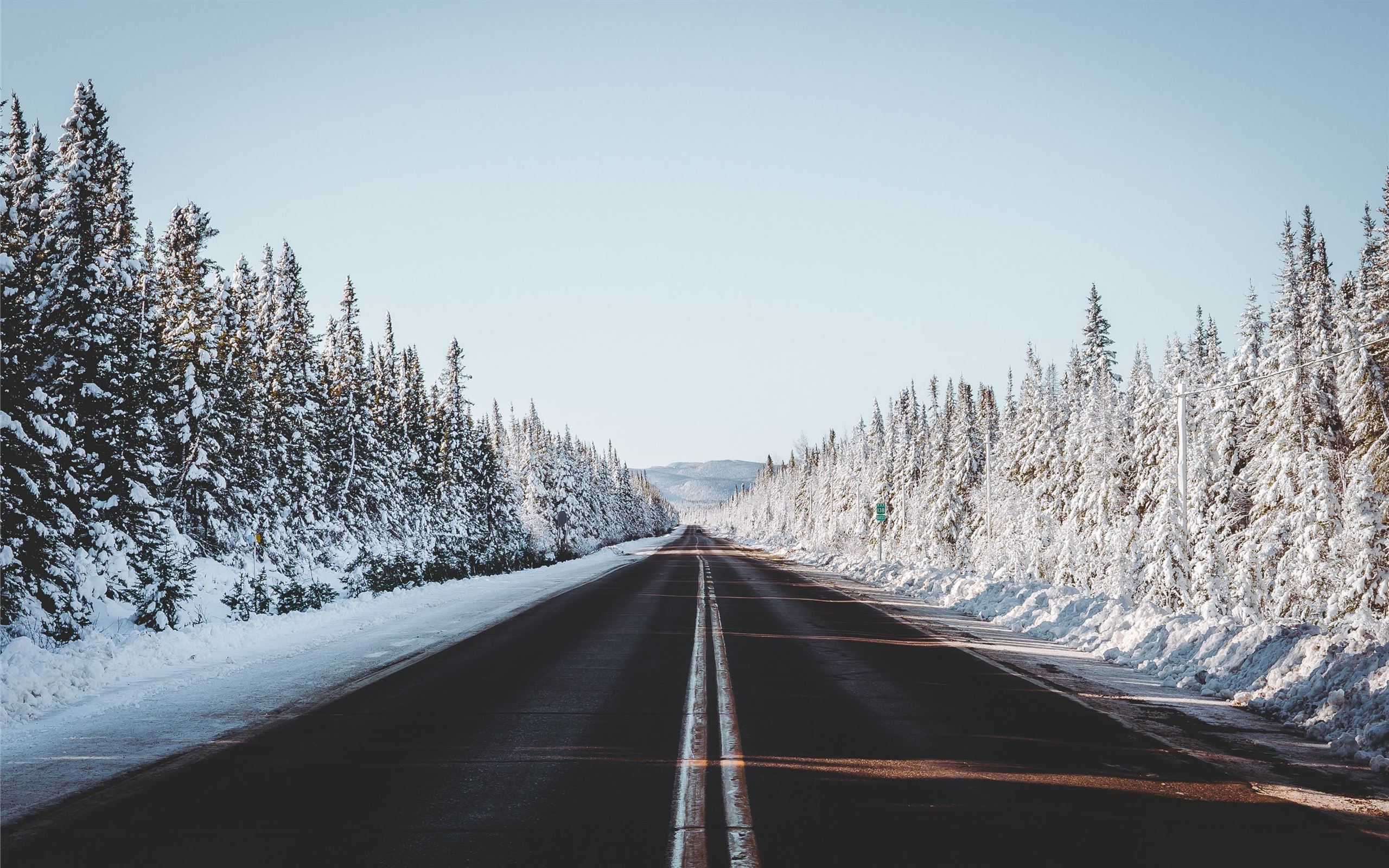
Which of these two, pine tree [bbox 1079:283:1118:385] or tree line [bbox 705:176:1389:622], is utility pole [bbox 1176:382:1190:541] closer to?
tree line [bbox 705:176:1389:622]

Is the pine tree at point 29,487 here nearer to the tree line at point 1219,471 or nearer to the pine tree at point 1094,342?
the tree line at point 1219,471

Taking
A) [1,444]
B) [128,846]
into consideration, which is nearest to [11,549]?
[1,444]

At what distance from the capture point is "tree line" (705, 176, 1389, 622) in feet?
80.0

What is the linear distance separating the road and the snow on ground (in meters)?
1.56

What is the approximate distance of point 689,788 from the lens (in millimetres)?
5305

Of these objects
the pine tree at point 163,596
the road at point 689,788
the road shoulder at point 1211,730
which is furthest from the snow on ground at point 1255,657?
the pine tree at point 163,596

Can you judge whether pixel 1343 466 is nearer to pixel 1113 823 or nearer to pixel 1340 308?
pixel 1340 308

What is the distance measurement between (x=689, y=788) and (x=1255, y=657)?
7.03m

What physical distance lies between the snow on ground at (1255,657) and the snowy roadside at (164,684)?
9.40 meters

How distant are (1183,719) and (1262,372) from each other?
31.1 meters

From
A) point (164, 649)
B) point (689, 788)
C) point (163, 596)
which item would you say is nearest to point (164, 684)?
Answer: point (164, 649)

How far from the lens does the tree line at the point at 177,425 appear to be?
13.8 meters

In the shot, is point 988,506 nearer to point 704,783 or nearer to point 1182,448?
point 1182,448

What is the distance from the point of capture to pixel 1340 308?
3036 centimetres
